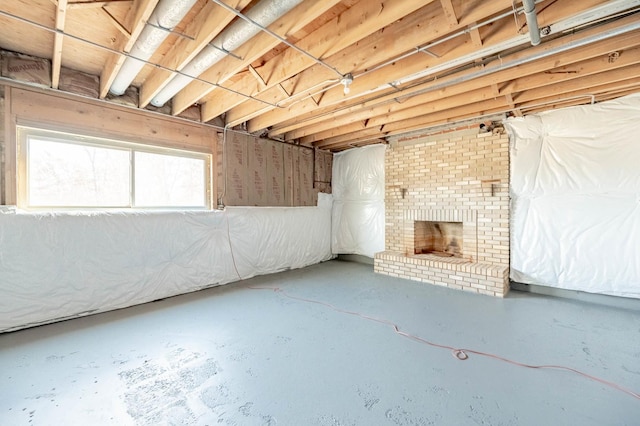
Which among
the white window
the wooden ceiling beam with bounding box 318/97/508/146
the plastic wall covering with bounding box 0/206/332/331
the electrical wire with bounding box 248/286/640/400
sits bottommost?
the electrical wire with bounding box 248/286/640/400

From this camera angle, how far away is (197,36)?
2.04 m

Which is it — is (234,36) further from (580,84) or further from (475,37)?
(580,84)

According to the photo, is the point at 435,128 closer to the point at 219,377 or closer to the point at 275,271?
the point at 275,271

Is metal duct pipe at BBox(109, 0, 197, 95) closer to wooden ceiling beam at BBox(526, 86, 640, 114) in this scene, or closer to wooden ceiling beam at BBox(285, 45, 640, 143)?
wooden ceiling beam at BBox(285, 45, 640, 143)

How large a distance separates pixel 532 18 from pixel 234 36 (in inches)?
77.9

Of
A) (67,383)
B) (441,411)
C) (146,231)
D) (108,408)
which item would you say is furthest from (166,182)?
(441,411)

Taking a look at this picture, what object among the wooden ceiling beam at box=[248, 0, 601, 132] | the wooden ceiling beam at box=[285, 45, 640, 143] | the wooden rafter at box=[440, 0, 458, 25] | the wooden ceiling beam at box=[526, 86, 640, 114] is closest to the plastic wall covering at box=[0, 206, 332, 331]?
the wooden ceiling beam at box=[248, 0, 601, 132]

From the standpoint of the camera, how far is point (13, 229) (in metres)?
2.49

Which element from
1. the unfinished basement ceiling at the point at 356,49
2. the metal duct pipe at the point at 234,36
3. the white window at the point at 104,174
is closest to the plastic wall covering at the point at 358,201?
the unfinished basement ceiling at the point at 356,49

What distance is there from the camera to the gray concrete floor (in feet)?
4.95

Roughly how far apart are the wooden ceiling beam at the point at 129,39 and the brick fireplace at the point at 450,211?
4045 millimetres

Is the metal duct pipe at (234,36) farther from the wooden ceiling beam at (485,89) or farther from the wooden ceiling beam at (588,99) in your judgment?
the wooden ceiling beam at (588,99)

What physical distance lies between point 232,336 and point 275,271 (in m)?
2.38

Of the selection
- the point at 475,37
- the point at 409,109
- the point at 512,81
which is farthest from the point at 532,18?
the point at 409,109
